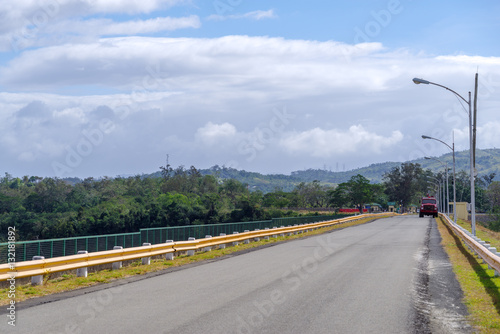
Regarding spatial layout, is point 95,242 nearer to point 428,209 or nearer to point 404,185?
point 428,209

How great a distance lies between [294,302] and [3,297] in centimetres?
617

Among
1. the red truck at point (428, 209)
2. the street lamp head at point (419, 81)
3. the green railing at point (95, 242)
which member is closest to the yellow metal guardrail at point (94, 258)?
the green railing at point (95, 242)

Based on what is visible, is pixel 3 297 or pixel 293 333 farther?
pixel 3 297

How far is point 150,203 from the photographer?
359 ft

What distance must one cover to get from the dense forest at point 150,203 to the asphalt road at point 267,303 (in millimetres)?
68240

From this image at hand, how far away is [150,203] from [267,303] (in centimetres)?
9968

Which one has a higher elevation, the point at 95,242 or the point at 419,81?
the point at 419,81

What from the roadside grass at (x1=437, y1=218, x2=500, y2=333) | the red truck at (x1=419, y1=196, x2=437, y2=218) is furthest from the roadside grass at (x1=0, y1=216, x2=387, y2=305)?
the red truck at (x1=419, y1=196, x2=437, y2=218)

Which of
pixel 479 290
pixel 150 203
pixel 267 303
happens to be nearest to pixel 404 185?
pixel 150 203

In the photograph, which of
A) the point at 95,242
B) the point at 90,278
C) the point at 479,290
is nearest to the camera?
the point at 479,290

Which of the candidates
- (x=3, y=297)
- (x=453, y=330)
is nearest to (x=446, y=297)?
(x=453, y=330)

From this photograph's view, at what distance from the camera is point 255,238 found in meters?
32.6

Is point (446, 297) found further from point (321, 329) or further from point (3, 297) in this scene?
point (3, 297)

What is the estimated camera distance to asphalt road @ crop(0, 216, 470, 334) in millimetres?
9430
